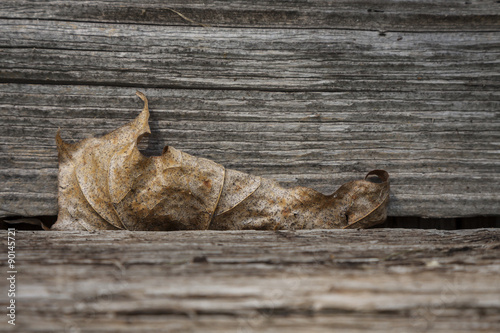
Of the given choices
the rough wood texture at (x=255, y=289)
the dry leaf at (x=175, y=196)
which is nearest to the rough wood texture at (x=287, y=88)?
the dry leaf at (x=175, y=196)

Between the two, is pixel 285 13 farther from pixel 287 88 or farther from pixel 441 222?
pixel 441 222

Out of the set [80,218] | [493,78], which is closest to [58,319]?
[80,218]

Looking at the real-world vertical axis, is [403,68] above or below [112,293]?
above

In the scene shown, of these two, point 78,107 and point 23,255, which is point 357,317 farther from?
point 78,107

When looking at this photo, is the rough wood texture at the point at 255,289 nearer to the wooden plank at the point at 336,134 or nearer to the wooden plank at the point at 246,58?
the wooden plank at the point at 336,134

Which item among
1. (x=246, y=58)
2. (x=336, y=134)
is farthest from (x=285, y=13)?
(x=336, y=134)

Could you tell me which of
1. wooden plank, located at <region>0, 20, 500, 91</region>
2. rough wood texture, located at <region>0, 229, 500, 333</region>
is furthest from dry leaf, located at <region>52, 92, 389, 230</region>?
rough wood texture, located at <region>0, 229, 500, 333</region>

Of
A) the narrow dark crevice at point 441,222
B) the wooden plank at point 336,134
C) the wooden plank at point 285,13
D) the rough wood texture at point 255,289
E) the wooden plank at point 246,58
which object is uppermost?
the wooden plank at point 285,13

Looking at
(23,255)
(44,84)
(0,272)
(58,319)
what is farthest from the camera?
(44,84)

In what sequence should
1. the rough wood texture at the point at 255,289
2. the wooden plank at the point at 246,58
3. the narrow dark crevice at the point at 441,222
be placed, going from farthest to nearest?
the narrow dark crevice at the point at 441,222 < the wooden plank at the point at 246,58 < the rough wood texture at the point at 255,289
